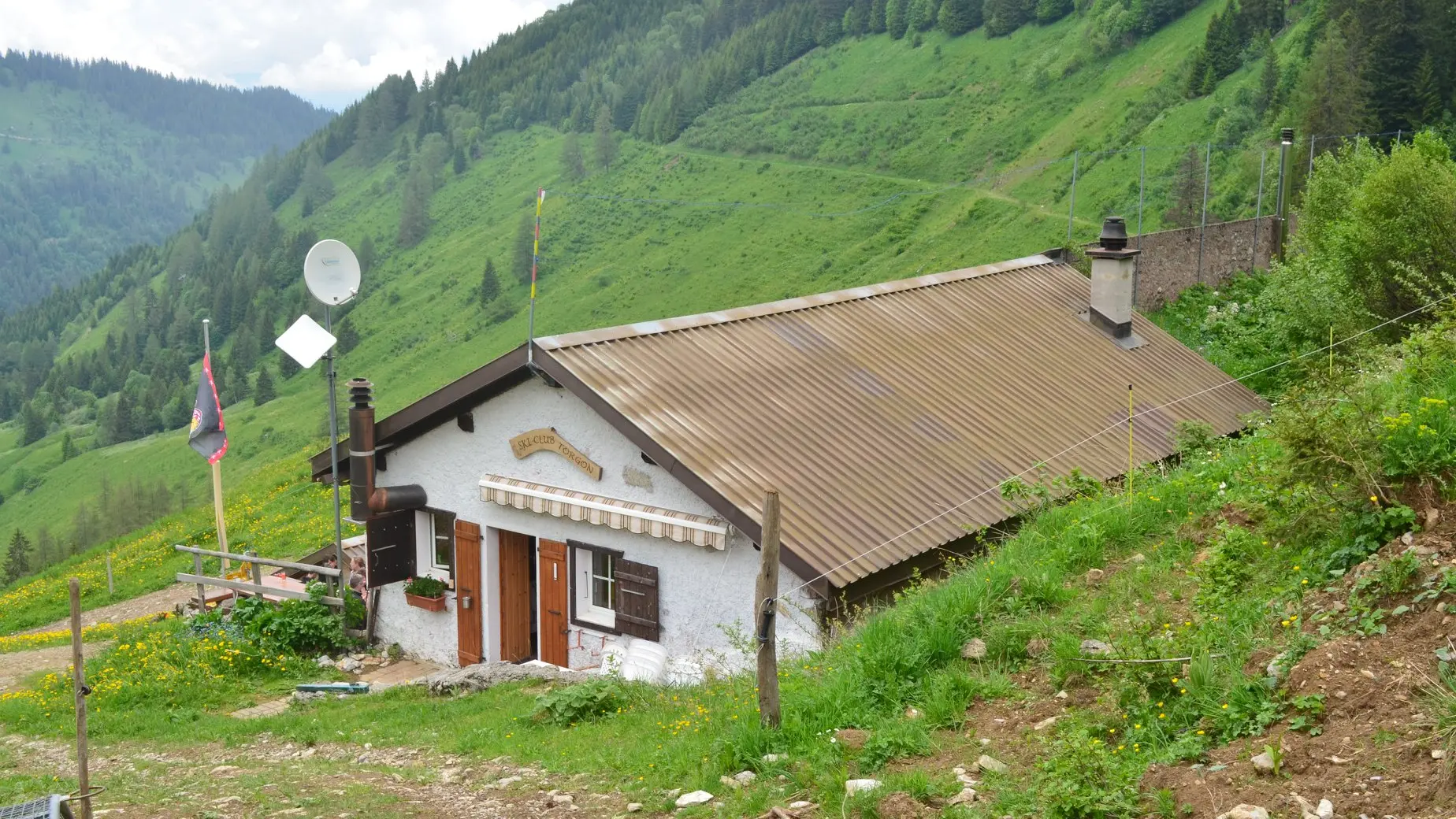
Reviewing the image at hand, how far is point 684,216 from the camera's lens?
10569cm

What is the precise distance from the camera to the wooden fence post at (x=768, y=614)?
8445 mm

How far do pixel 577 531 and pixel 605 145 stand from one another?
12918 cm

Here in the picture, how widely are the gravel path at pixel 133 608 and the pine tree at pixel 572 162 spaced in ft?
364

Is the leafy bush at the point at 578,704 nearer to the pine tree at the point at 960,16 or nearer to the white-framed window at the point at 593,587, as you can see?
the white-framed window at the point at 593,587

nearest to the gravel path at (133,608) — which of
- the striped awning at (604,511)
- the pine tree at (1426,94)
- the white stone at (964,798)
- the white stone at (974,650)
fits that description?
the striped awning at (604,511)

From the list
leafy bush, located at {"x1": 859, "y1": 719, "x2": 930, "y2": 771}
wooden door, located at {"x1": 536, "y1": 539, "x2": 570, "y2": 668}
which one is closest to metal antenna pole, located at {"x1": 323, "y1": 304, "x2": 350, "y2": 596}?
wooden door, located at {"x1": 536, "y1": 539, "x2": 570, "y2": 668}

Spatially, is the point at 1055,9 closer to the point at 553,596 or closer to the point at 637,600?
the point at 553,596

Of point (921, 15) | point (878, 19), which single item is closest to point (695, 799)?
point (921, 15)

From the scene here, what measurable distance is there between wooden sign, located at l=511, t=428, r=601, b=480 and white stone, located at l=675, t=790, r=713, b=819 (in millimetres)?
6527

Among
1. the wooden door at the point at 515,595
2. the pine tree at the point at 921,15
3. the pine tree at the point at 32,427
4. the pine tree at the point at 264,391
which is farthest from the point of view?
the pine tree at the point at 32,427

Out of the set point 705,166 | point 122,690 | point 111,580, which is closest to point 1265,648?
point 122,690

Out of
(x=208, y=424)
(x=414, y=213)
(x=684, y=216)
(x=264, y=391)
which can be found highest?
(x=414, y=213)

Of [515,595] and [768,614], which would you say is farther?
[515,595]

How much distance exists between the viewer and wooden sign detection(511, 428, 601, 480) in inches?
556
